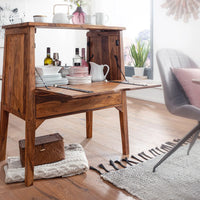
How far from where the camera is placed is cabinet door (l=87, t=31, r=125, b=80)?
231 cm

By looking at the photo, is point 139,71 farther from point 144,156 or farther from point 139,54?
point 144,156

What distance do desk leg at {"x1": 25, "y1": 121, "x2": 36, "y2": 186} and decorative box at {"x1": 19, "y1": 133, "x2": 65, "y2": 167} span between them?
136mm

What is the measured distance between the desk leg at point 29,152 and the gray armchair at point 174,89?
0.86m

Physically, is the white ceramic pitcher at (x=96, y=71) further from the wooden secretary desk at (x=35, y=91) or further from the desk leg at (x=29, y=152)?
the desk leg at (x=29, y=152)

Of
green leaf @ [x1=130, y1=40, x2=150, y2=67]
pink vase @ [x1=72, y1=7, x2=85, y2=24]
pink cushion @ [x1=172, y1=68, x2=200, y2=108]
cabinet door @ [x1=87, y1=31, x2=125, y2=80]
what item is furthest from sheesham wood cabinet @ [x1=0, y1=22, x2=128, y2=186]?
green leaf @ [x1=130, y1=40, x2=150, y2=67]

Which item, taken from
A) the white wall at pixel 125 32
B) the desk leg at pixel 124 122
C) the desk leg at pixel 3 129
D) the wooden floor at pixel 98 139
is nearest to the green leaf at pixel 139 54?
the white wall at pixel 125 32

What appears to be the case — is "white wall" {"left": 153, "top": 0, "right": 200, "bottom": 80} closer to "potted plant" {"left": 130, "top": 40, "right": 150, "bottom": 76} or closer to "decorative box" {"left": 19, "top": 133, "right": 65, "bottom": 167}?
"potted plant" {"left": 130, "top": 40, "right": 150, "bottom": 76}

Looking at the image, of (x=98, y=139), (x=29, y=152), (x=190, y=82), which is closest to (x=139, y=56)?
(x=98, y=139)

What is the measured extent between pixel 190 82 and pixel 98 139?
1093 millimetres

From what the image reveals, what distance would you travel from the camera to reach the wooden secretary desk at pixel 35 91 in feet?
5.96

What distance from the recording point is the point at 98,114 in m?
3.79

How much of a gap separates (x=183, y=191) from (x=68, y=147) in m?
1.01

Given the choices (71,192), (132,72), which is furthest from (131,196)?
(132,72)

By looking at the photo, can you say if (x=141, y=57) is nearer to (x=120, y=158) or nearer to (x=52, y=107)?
(x=120, y=158)
